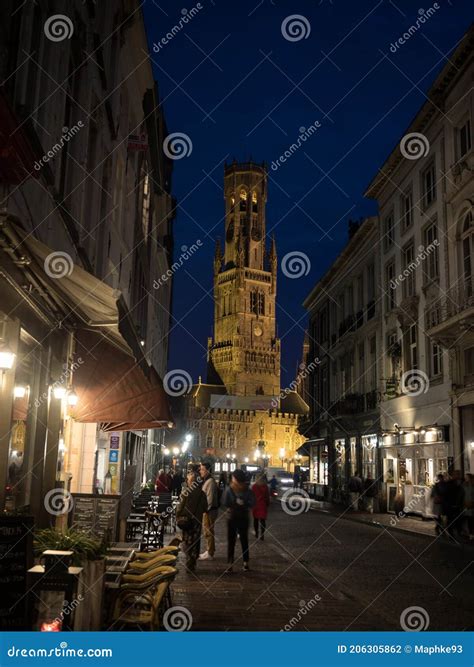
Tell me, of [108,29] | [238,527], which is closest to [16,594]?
[238,527]

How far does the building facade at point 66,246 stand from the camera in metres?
6.99

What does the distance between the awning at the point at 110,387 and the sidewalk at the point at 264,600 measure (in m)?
3.15

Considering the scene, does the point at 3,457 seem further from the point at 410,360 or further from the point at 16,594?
the point at 410,360

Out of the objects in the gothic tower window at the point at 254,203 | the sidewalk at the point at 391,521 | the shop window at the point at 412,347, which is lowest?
the sidewalk at the point at 391,521

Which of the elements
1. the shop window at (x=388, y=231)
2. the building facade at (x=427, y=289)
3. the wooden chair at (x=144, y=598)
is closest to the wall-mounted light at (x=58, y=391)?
the wooden chair at (x=144, y=598)

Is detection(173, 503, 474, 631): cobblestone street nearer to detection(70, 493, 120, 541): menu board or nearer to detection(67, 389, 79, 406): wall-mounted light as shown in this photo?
detection(70, 493, 120, 541): menu board

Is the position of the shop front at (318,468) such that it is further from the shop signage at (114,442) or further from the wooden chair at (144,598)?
the wooden chair at (144,598)

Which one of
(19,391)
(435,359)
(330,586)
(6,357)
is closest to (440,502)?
(435,359)

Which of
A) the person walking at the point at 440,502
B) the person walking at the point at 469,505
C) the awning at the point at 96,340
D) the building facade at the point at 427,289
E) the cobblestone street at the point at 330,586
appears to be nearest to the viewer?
the awning at the point at 96,340

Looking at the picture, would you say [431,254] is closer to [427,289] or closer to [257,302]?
[427,289]

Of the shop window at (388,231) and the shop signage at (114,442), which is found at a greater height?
the shop window at (388,231)

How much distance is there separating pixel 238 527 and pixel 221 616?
A: 177 inches

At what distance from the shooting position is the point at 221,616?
8367 mm

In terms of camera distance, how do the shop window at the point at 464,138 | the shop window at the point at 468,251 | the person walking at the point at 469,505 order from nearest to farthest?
1. the person walking at the point at 469,505
2. the shop window at the point at 468,251
3. the shop window at the point at 464,138
